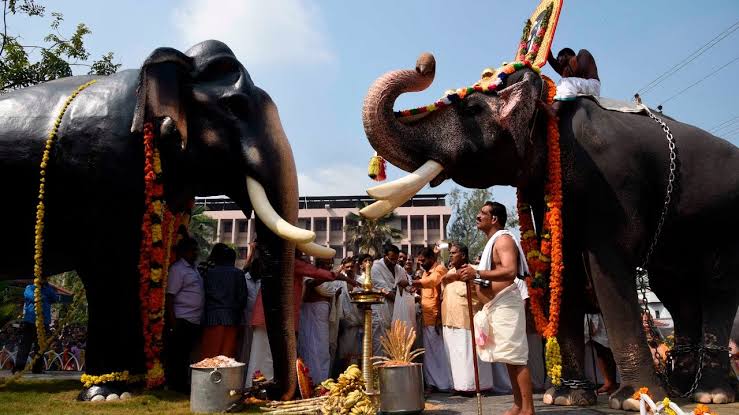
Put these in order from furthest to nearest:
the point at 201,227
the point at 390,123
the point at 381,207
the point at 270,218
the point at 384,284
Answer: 1. the point at 201,227
2. the point at 384,284
3. the point at 270,218
4. the point at 390,123
5. the point at 381,207

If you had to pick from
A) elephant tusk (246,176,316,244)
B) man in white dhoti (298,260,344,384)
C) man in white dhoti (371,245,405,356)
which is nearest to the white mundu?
elephant tusk (246,176,316,244)

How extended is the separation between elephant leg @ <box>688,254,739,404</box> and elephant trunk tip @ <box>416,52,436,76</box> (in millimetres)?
2805

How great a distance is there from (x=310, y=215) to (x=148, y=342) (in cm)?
4846

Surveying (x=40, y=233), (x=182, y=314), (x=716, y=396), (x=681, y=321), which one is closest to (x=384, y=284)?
(x=182, y=314)

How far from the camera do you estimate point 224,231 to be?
54.3m

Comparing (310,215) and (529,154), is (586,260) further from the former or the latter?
(310,215)

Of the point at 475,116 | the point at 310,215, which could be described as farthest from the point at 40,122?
the point at 310,215

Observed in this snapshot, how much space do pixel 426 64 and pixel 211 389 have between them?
118 inches

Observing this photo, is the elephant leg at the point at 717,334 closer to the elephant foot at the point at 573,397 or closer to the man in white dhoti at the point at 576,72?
the elephant foot at the point at 573,397

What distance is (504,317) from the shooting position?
4285mm

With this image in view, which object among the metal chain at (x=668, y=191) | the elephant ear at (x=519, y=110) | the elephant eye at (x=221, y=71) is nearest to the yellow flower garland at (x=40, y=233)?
the elephant eye at (x=221, y=71)

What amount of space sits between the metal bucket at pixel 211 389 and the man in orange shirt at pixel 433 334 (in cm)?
320

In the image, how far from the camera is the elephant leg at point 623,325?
13.8ft

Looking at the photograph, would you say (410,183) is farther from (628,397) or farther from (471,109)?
(628,397)
